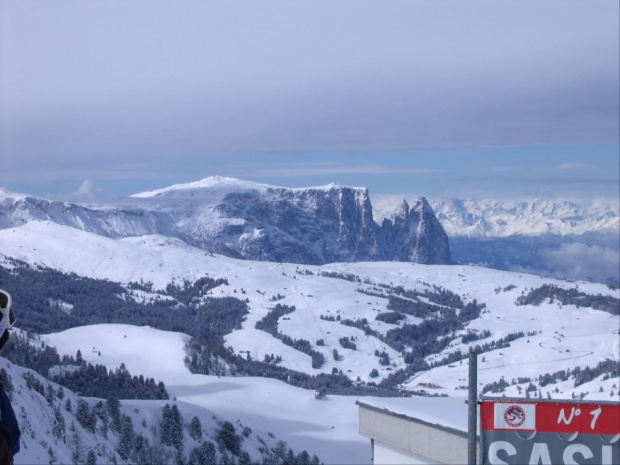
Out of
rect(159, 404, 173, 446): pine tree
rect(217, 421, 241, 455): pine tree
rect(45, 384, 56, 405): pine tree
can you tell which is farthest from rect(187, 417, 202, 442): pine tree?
rect(45, 384, 56, 405): pine tree

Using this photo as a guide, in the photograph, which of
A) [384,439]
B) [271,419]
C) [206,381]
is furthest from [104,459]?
[206,381]

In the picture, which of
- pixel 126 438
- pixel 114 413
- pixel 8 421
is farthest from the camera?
pixel 114 413

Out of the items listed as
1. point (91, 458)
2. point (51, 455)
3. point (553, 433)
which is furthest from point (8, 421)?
point (91, 458)

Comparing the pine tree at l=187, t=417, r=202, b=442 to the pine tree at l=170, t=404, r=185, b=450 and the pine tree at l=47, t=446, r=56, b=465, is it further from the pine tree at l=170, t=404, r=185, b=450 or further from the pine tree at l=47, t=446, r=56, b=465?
the pine tree at l=47, t=446, r=56, b=465

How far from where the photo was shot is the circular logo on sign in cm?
1504

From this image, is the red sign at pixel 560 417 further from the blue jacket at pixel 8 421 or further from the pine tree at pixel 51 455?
the pine tree at pixel 51 455

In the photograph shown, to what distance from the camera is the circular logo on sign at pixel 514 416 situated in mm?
15039

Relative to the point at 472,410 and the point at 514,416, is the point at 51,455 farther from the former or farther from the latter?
the point at 514,416

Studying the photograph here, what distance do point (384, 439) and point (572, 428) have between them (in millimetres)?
6658

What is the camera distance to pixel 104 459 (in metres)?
71.4

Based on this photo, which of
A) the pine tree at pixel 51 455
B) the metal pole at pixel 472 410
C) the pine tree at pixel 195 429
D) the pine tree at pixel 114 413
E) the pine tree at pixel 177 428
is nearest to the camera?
the metal pole at pixel 472 410

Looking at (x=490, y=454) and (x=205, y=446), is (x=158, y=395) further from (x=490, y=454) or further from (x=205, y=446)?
(x=490, y=454)

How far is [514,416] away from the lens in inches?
593

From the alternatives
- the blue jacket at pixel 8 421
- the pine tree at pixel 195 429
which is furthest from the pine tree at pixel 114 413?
the blue jacket at pixel 8 421
